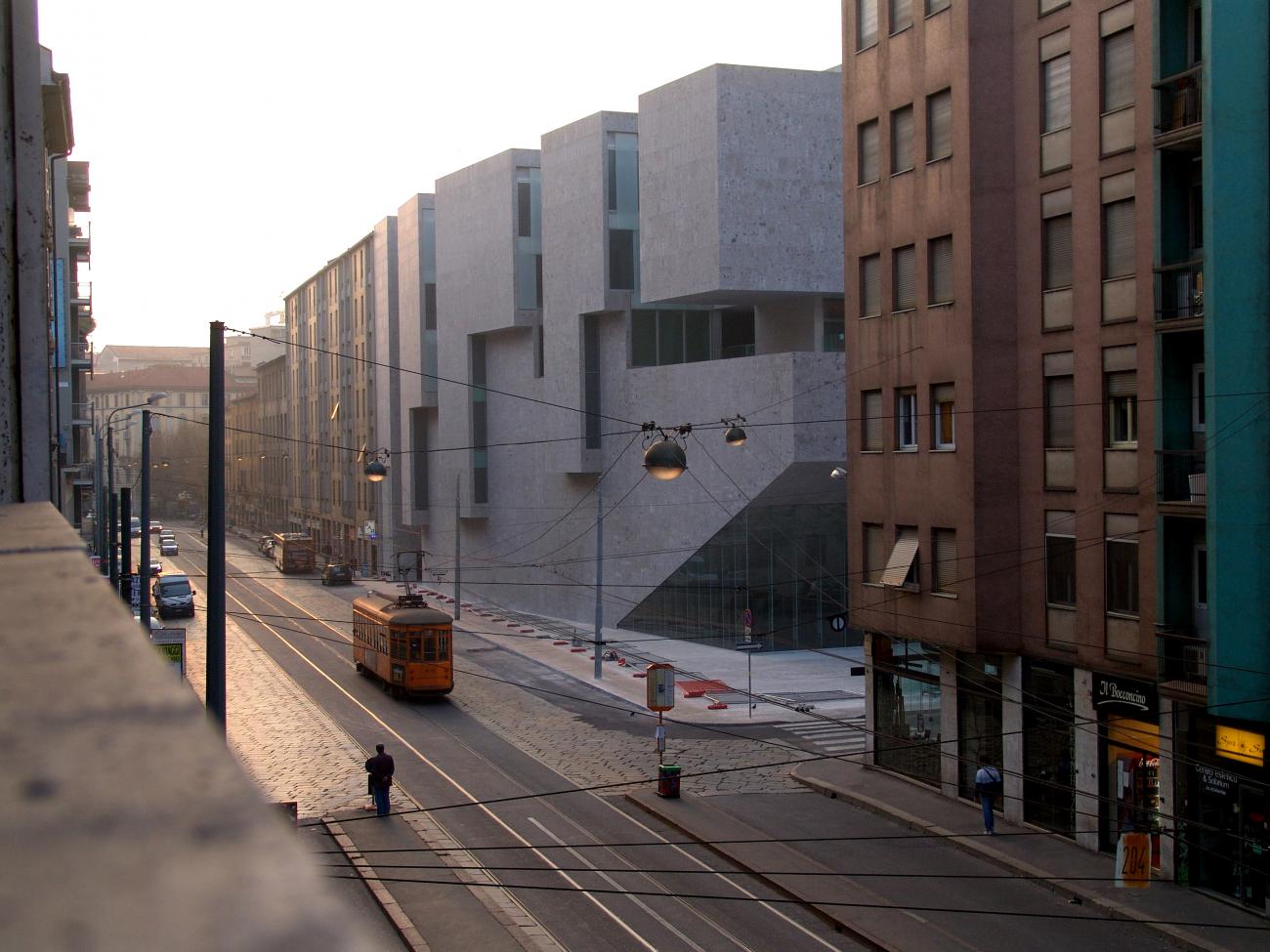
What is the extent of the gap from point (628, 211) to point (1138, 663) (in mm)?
33820

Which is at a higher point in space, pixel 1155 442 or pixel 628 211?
pixel 628 211

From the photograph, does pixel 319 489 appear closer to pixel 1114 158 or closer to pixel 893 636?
pixel 893 636

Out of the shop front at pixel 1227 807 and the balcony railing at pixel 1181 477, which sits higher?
the balcony railing at pixel 1181 477

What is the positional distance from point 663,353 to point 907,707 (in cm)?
2496

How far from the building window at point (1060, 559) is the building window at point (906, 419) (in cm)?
421

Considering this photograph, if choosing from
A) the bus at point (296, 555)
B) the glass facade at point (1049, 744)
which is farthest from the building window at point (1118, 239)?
the bus at point (296, 555)

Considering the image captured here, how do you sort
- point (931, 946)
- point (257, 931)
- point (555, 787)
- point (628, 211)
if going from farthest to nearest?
point (628, 211) < point (555, 787) < point (931, 946) < point (257, 931)

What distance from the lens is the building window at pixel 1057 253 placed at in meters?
23.9

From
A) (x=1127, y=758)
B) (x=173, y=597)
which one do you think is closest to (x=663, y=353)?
(x=173, y=597)

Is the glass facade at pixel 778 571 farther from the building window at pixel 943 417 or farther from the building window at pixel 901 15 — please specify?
the building window at pixel 901 15

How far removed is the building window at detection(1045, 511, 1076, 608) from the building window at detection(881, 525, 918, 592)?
11.0ft

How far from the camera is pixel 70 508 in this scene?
53.9m

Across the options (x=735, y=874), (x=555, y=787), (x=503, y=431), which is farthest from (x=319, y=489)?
(x=735, y=874)

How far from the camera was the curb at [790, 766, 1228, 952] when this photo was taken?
60.0ft
